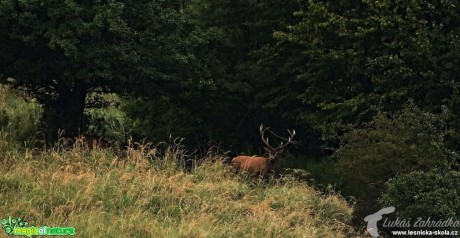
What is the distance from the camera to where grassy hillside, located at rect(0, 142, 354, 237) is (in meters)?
10.1

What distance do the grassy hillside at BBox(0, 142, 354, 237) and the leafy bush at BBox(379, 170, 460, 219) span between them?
135 cm

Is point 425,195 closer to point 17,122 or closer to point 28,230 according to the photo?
point 28,230

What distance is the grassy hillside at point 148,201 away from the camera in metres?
10.1

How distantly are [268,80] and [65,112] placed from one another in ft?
21.8

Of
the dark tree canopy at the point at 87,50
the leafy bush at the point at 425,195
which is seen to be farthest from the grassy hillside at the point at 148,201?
the dark tree canopy at the point at 87,50

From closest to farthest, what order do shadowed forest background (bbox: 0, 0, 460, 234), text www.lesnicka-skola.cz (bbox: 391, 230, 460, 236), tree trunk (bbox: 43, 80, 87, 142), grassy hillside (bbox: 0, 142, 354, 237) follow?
grassy hillside (bbox: 0, 142, 354, 237) → text www.lesnicka-skola.cz (bbox: 391, 230, 460, 236) → shadowed forest background (bbox: 0, 0, 460, 234) → tree trunk (bbox: 43, 80, 87, 142)

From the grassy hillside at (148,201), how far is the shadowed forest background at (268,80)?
115cm

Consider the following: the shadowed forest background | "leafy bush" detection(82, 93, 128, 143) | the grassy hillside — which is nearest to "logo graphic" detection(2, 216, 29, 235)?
the grassy hillside

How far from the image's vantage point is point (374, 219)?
12.0 meters

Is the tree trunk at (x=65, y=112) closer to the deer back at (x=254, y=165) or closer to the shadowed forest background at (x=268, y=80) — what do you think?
the shadowed forest background at (x=268, y=80)

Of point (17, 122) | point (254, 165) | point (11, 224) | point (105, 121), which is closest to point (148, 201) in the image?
point (11, 224)

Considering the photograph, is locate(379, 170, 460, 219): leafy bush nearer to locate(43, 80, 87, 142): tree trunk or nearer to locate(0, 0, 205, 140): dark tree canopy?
locate(0, 0, 205, 140): dark tree canopy

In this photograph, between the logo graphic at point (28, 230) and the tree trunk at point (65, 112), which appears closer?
the logo graphic at point (28, 230)

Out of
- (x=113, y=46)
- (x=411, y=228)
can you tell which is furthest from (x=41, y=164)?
(x=411, y=228)
